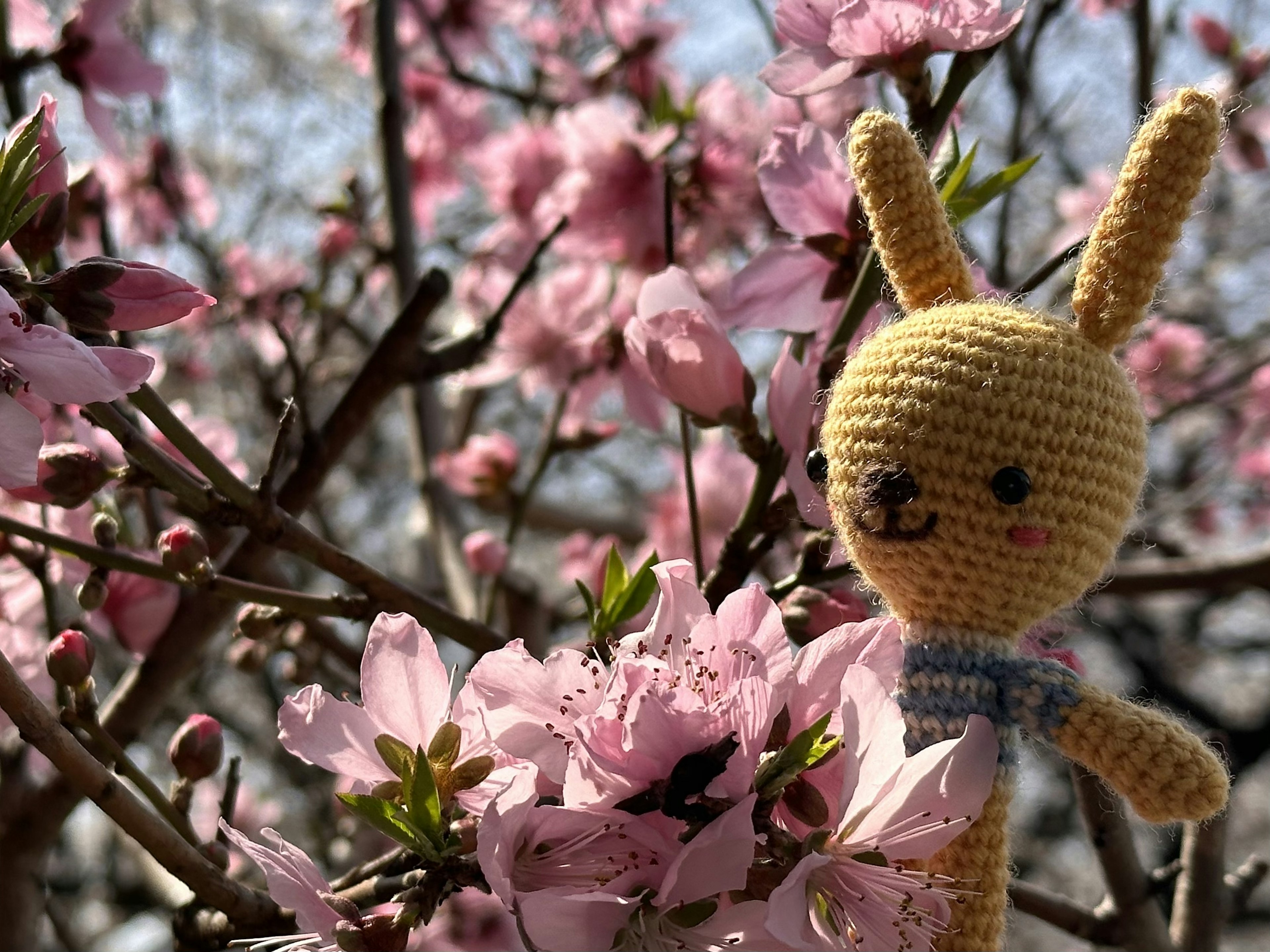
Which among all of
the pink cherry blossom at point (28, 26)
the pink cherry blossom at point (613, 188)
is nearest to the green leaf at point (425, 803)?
the pink cherry blossom at point (613, 188)

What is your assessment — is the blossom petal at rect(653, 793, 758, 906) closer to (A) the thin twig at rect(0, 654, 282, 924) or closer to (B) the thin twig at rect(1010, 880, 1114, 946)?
(A) the thin twig at rect(0, 654, 282, 924)

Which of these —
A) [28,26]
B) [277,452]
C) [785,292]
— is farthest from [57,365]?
[28,26]

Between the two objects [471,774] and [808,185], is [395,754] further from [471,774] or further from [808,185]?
[808,185]

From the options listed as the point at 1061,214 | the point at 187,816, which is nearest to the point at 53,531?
the point at 187,816

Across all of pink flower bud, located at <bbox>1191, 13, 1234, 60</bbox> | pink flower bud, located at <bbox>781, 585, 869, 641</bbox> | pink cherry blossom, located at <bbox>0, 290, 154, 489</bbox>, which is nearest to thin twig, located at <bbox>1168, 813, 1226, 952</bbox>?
pink flower bud, located at <bbox>781, 585, 869, 641</bbox>

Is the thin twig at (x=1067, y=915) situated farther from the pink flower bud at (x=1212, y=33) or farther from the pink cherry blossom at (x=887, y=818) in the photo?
the pink flower bud at (x=1212, y=33)
